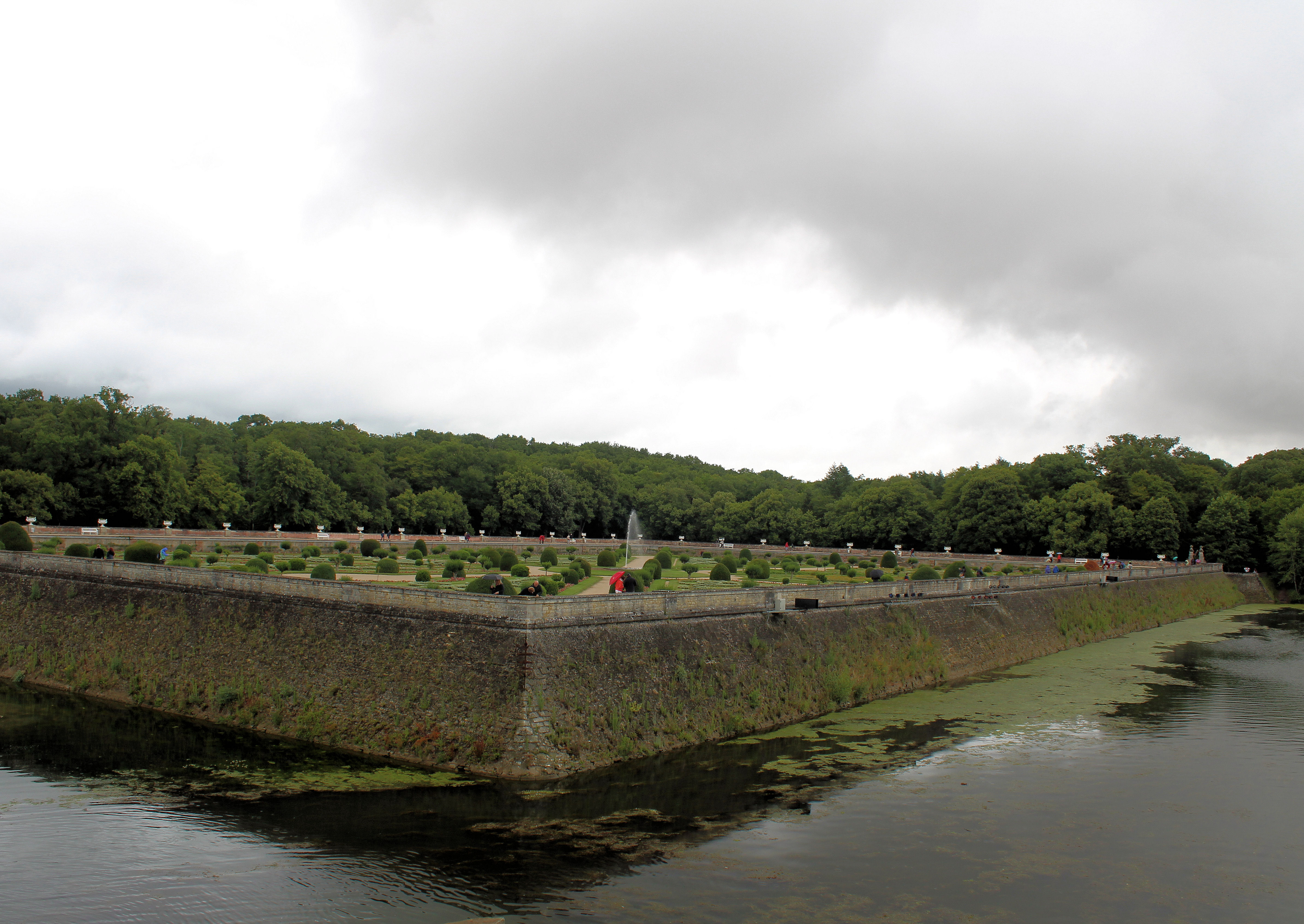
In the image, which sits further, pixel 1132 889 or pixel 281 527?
pixel 281 527

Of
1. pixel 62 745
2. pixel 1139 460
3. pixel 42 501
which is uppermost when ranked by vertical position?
pixel 1139 460

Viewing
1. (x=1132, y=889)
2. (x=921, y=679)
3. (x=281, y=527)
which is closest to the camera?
(x=1132, y=889)

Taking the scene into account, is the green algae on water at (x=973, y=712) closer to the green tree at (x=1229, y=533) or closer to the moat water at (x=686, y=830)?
the moat water at (x=686, y=830)

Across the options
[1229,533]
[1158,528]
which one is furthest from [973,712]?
[1229,533]

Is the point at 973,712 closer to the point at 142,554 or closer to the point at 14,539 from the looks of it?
the point at 142,554

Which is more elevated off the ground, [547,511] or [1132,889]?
[547,511]

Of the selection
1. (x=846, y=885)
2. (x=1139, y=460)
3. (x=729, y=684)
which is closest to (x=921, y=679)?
(x=729, y=684)

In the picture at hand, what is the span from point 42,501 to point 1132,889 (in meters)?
64.9

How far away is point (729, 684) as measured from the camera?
20.2 meters

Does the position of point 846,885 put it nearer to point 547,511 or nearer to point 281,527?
point 281,527

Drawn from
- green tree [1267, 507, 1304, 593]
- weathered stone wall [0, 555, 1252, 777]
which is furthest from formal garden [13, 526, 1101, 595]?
green tree [1267, 507, 1304, 593]

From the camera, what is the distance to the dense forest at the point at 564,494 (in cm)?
6200

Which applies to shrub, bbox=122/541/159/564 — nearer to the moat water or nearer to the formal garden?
the formal garden

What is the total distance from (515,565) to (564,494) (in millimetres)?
56715
